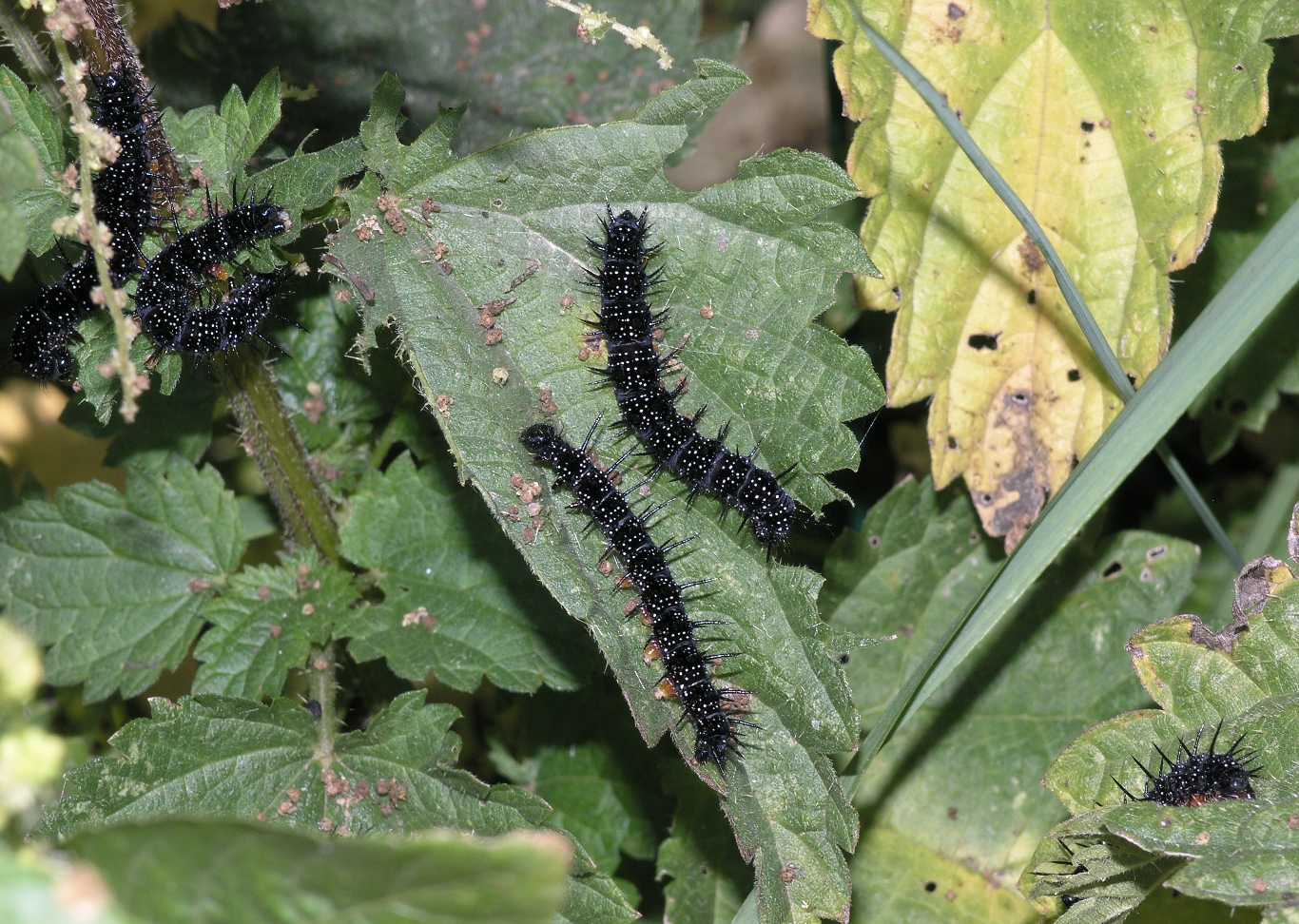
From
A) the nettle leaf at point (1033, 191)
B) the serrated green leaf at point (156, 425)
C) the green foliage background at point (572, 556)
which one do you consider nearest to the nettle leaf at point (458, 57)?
the green foliage background at point (572, 556)

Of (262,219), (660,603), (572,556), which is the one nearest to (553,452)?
(572,556)

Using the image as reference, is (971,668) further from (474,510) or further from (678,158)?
(678,158)

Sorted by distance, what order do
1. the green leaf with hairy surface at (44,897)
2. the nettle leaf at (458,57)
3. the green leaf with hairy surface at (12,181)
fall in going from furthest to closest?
the nettle leaf at (458,57), the green leaf with hairy surface at (12,181), the green leaf with hairy surface at (44,897)

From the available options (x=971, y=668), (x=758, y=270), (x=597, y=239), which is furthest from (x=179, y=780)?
(x=971, y=668)

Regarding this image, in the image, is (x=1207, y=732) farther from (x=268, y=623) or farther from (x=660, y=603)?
(x=268, y=623)

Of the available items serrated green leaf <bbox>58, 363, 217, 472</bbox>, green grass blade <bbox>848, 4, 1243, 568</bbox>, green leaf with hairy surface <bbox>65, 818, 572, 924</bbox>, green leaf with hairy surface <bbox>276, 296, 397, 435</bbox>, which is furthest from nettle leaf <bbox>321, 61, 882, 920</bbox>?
green leaf with hairy surface <bbox>65, 818, 572, 924</bbox>

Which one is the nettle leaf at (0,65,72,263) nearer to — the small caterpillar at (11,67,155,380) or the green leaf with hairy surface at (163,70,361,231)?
the small caterpillar at (11,67,155,380)

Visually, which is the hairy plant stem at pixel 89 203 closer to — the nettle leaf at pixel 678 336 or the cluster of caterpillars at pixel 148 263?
the cluster of caterpillars at pixel 148 263
